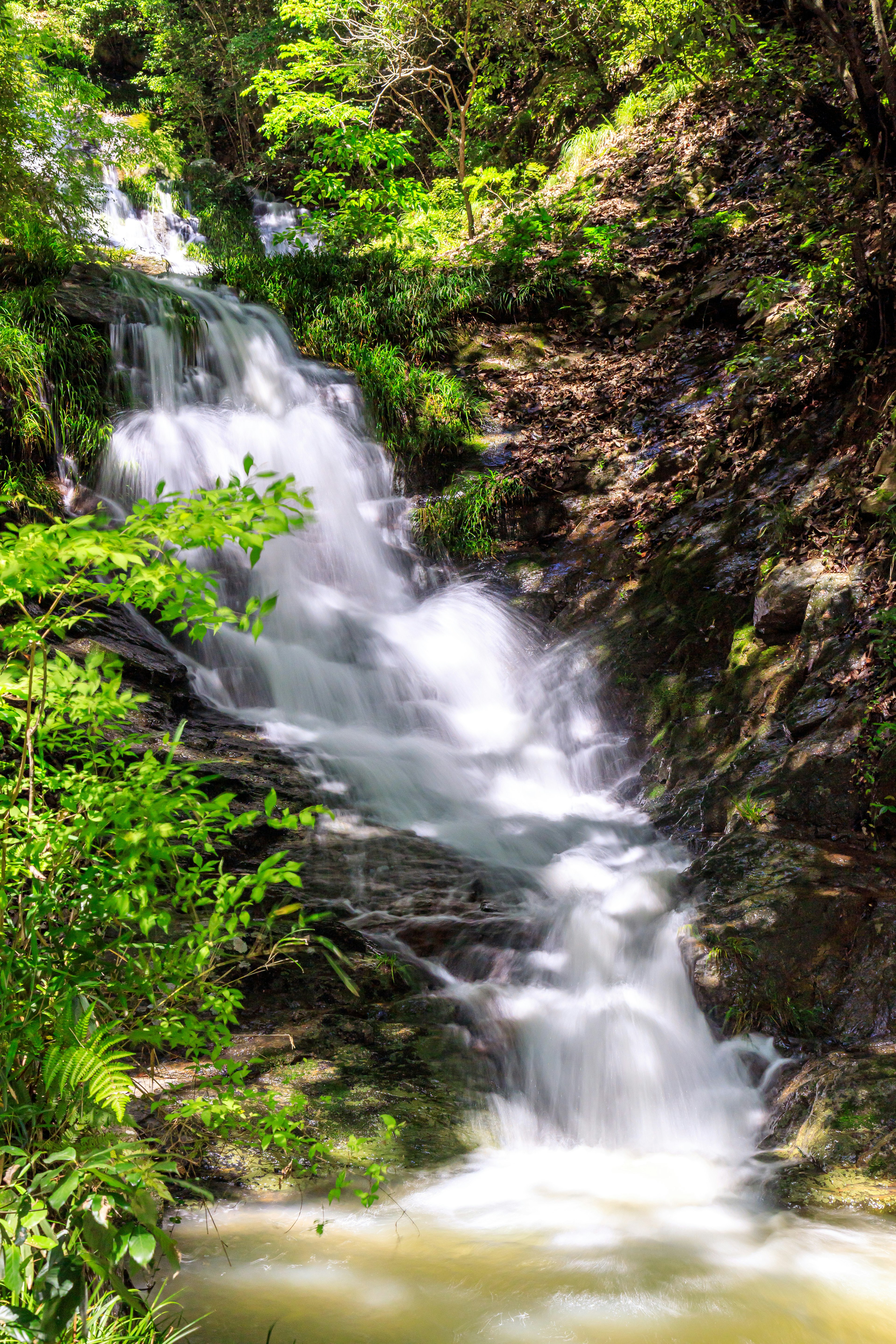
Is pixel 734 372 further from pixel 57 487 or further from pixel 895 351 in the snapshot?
pixel 57 487

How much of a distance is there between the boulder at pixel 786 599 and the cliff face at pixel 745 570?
0.06 ft

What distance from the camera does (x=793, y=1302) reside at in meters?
2.36

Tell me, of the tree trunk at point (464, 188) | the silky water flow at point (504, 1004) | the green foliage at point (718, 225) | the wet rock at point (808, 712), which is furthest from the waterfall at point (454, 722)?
the green foliage at point (718, 225)

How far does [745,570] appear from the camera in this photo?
6.28 metres

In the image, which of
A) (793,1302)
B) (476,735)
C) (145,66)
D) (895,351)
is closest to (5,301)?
(476,735)

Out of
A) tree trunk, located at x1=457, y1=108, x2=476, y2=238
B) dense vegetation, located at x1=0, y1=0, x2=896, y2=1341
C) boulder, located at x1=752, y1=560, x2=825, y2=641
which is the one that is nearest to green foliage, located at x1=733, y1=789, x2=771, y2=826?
boulder, located at x1=752, y1=560, x2=825, y2=641

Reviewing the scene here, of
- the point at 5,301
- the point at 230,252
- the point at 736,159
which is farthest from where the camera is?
the point at 230,252

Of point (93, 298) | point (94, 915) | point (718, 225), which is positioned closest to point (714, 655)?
point (94, 915)

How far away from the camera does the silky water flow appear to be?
231 centimetres

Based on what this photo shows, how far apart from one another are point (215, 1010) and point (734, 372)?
786cm

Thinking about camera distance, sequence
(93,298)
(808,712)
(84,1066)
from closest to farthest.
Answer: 1. (84,1066)
2. (808,712)
3. (93,298)

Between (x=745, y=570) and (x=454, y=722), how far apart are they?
8.25ft

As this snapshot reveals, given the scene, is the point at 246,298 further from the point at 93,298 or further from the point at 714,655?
the point at 714,655

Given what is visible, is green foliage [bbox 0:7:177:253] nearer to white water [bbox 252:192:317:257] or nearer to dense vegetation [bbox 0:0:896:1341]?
dense vegetation [bbox 0:0:896:1341]
